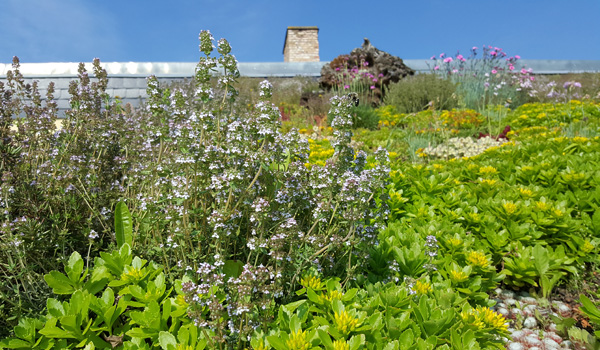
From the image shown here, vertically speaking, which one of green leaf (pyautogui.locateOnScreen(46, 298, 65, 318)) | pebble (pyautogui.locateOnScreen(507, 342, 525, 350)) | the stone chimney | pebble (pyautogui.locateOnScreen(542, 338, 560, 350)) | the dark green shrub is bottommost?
pebble (pyautogui.locateOnScreen(542, 338, 560, 350))

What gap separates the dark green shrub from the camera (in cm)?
1160

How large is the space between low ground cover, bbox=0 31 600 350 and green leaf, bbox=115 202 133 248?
0.04ft

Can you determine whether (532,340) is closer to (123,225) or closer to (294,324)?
(294,324)

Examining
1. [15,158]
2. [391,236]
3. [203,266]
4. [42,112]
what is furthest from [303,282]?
[42,112]

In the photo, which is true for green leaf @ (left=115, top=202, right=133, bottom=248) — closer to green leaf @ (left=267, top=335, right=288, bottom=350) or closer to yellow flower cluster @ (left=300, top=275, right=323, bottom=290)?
yellow flower cluster @ (left=300, top=275, right=323, bottom=290)

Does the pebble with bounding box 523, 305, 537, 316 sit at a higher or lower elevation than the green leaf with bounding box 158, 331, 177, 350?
lower

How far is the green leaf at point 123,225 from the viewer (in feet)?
8.40

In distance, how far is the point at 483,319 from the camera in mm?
2236

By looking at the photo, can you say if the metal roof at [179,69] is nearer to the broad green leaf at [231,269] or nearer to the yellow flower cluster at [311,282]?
the broad green leaf at [231,269]

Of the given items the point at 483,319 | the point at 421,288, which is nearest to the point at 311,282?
the point at 421,288

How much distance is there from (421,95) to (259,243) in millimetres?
10782

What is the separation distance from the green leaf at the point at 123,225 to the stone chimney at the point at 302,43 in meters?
23.9

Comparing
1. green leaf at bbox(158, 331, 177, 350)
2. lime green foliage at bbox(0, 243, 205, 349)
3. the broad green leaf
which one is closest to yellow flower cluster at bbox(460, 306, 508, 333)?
the broad green leaf

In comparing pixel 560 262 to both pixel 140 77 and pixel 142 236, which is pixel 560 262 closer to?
pixel 142 236
